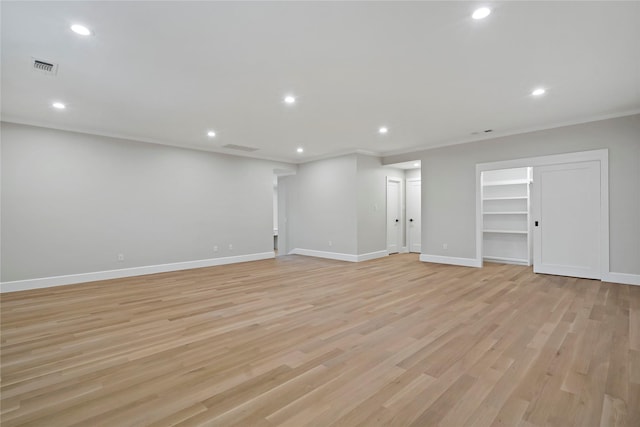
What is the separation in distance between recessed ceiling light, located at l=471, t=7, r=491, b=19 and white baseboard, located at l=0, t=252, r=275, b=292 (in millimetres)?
6601

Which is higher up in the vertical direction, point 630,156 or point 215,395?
point 630,156

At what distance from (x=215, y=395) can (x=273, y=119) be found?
4.05m

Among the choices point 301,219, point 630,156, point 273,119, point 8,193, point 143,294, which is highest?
point 273,119

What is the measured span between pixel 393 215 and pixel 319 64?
613 cm

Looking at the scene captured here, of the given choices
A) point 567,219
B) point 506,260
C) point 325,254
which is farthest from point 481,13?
point 325,254

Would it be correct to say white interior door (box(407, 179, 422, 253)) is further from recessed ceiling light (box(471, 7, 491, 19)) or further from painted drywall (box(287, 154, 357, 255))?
recessed ceiling light (box(471, 7, 491, 19))

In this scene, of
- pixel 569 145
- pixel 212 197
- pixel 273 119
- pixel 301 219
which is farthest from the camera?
pixel 301 219

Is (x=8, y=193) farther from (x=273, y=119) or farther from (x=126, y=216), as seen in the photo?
(x=273, y=119)

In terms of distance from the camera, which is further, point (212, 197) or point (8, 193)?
point (212, 197)

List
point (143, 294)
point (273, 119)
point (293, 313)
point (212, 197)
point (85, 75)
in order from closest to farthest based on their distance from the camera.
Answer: point (85, 75) → point (293, 313) → point (143, 294) → point (273, 119) → point (212, 197)

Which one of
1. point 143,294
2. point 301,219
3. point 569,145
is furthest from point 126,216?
point 569,145

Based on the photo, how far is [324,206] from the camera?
26.6 feet

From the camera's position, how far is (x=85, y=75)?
3361 mm

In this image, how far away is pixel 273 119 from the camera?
4.96m
